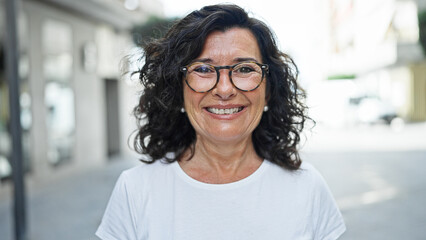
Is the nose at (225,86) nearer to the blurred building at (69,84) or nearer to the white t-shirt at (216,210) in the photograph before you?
the white t-shirt at (216,210)

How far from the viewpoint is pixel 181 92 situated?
6.41ft

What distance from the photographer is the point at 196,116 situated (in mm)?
1810

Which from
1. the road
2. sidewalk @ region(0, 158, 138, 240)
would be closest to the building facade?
the road

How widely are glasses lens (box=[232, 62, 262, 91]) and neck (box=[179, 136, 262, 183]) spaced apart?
27 centimetres

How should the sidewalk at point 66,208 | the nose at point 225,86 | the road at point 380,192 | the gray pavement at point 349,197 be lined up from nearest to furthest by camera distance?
the nose at point 225,86 < the road at point 380,192 < the gray pavement at point 349,197 < the sidewalk at point 66,208

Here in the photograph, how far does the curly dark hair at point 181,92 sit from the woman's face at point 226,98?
1.6 inches

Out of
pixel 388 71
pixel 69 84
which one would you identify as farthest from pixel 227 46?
pixel 388 71

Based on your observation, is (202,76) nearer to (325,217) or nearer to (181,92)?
(181,92)

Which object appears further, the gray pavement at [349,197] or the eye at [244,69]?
the gray pavement at [349,197]

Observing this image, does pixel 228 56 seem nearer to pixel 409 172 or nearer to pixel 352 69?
pixel 409 172

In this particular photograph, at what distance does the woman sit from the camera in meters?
1.73

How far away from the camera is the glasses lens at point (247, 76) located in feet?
5.65

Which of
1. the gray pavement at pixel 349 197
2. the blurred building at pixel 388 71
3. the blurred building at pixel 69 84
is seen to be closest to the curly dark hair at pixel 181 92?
the gray pavement at pixel 349 197

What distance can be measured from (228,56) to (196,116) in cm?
27
